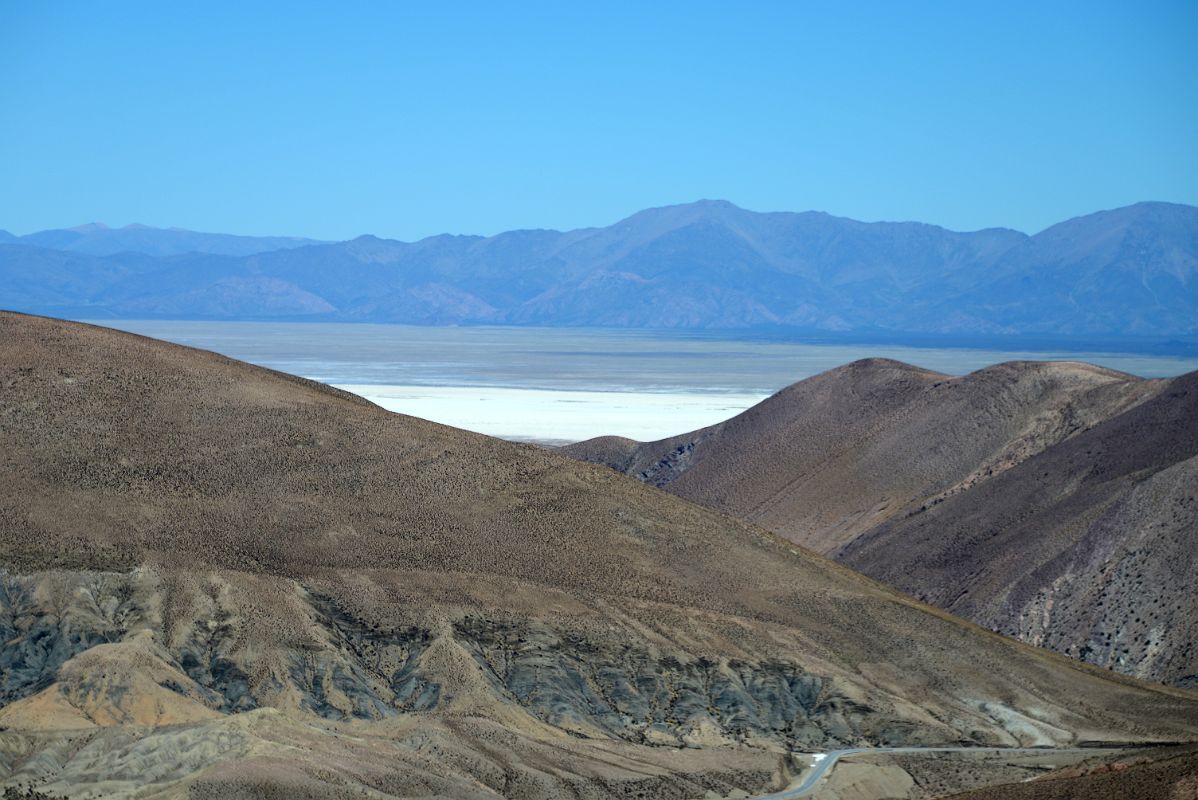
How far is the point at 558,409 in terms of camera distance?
147 metres

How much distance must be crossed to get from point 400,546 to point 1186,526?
2707 centimetres

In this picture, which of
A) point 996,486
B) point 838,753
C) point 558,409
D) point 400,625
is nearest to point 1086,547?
point 996,486

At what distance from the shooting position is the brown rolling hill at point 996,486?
58125 millimetres

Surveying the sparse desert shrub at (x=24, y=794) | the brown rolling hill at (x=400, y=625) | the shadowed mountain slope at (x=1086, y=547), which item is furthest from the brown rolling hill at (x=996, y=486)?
the sparse desert shrub at (x=24, y=794)

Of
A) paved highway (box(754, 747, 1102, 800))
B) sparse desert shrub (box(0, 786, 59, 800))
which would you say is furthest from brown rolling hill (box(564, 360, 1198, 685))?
sparse desert shrub (box(0, 786, 59, 800))

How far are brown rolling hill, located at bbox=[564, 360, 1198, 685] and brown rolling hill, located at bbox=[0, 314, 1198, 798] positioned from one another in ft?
26.2

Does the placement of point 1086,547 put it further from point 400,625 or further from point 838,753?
point 400,625

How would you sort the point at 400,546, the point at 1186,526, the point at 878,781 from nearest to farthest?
the point at 878,781
the point at 400,546
the point at 1186,526

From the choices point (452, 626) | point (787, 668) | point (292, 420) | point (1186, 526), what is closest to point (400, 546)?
point (452, 626)

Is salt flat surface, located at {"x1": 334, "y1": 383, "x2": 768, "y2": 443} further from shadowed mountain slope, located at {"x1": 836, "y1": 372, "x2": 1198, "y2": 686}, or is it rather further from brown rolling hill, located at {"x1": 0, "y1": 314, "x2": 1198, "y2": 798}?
brown rolling hill, located at {"x1": 0, "y1": 314, "x2": 1198, "y2": 798}

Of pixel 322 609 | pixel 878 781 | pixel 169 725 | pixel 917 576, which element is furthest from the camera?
pixel 917 576

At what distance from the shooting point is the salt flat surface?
416 ft

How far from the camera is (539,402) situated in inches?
6068

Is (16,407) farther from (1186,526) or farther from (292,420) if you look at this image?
(1186,526)
